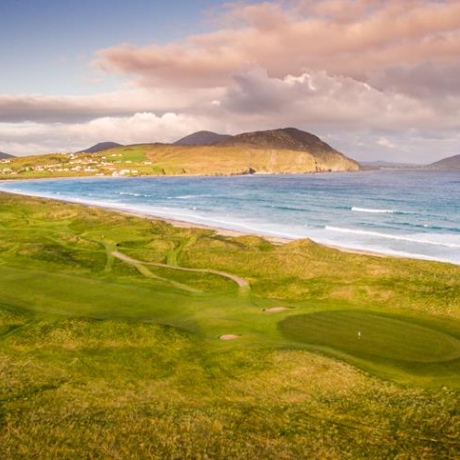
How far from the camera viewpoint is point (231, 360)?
3112 cm

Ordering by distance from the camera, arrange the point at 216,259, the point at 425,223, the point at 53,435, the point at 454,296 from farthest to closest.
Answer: the point at 425,223
the point at 216,259
the point at 454,296
the point at 53,435

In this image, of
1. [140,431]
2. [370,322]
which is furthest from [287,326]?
[140,431]

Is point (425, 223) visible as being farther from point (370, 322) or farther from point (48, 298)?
point (48, 298)

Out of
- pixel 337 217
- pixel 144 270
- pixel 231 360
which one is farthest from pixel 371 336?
pixel 337 217

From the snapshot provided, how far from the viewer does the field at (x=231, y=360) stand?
22391mm

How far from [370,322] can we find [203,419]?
19354mm

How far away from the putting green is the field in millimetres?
163

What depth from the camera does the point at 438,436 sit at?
22.7 metres

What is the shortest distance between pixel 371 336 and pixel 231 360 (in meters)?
11.3

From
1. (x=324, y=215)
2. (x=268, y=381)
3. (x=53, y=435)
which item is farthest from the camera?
(x=324, y=215)

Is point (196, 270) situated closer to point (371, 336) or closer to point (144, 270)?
point (144, 270)

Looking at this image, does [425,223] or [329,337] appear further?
[425,223]

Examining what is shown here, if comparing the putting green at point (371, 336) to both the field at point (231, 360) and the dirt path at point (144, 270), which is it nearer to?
the field at point (231, 360)

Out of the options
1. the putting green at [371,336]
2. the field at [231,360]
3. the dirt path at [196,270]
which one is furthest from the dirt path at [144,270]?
the putting green at [371,336]
